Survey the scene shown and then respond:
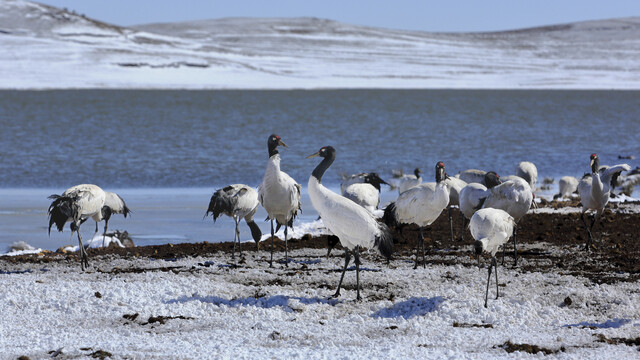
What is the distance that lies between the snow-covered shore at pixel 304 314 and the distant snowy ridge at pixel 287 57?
2234 inches

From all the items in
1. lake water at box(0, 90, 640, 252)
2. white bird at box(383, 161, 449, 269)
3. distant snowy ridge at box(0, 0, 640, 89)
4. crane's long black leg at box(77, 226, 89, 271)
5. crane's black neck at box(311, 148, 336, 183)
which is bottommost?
lake water at box(0, 90, 640, 252)

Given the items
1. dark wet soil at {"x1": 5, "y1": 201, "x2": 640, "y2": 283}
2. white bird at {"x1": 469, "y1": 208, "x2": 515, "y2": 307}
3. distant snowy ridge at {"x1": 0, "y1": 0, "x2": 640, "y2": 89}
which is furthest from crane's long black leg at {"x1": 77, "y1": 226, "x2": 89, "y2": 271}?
distant snowy ridge at {"x1": 0, "y1": 0, "x2": 640, "y2": 89}

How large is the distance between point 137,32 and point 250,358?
297 feet

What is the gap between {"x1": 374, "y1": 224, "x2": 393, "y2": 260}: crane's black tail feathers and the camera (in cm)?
957

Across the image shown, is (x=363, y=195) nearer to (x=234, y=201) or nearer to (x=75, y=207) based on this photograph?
(x=234, y=201)

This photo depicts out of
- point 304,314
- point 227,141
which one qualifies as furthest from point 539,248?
point 227,141

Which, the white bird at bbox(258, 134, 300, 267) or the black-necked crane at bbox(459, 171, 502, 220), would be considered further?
the black-necked crane at bbox(459, 171, 502, 220)

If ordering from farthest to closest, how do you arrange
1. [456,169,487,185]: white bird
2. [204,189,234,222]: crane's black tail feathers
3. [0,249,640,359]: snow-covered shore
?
[456,169,487,185]: white bird < [204,189,234,222]: crane's black tail feathers < [0,249,640,359]: snow-covered shore

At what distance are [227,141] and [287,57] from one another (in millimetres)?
53176

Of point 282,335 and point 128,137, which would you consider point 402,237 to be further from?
point 128,137

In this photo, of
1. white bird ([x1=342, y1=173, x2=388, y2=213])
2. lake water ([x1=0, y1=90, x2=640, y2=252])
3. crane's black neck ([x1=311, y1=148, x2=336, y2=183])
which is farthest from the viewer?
lake water ([x1=0, y1=90, x2=640, y2=252])

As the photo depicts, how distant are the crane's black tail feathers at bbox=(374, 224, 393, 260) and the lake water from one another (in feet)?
18.6

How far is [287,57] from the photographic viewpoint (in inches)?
3452

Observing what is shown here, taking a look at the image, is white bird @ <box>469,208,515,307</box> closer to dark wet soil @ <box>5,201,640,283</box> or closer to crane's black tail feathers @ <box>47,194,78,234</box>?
dark wet soil @ <box>5,201,640,283</box>
